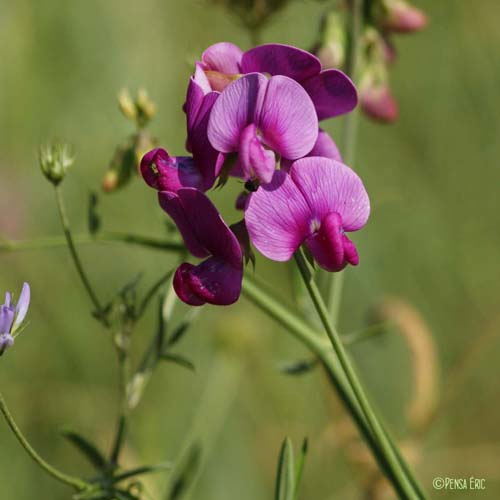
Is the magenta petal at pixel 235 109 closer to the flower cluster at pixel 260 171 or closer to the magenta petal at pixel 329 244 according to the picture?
the flower cluster at pixel 260 171

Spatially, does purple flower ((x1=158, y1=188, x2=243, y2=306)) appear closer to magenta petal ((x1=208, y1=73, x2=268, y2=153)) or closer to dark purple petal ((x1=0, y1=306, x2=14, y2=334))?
magenta petal ((x1=208, y1=73, x2=268, y2=153))

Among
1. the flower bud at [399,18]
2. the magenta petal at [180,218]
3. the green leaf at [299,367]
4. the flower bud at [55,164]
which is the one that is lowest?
the magenta petal at [180,218]

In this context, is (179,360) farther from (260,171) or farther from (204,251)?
(260,171)

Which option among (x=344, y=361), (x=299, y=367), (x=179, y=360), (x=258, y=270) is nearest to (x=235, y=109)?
(x=344, y=361)

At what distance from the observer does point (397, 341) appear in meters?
3.33

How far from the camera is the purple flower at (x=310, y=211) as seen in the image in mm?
1095

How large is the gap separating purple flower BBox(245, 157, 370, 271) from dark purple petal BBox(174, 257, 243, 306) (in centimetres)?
7

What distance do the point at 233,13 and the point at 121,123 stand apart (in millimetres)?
1631

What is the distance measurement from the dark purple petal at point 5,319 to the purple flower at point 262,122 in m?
0.36

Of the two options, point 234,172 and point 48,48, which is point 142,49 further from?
point 234,172

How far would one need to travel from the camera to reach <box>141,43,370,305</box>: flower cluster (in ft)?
3.56

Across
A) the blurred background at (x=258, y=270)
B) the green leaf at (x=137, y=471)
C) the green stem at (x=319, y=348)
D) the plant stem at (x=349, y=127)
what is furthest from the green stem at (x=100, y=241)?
the blurred background at (x=258, y=270)

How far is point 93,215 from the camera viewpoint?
5.21ft

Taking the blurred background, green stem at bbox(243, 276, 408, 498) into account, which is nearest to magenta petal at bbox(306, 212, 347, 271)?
green stem at bbox(243, 276, 408, 498)
